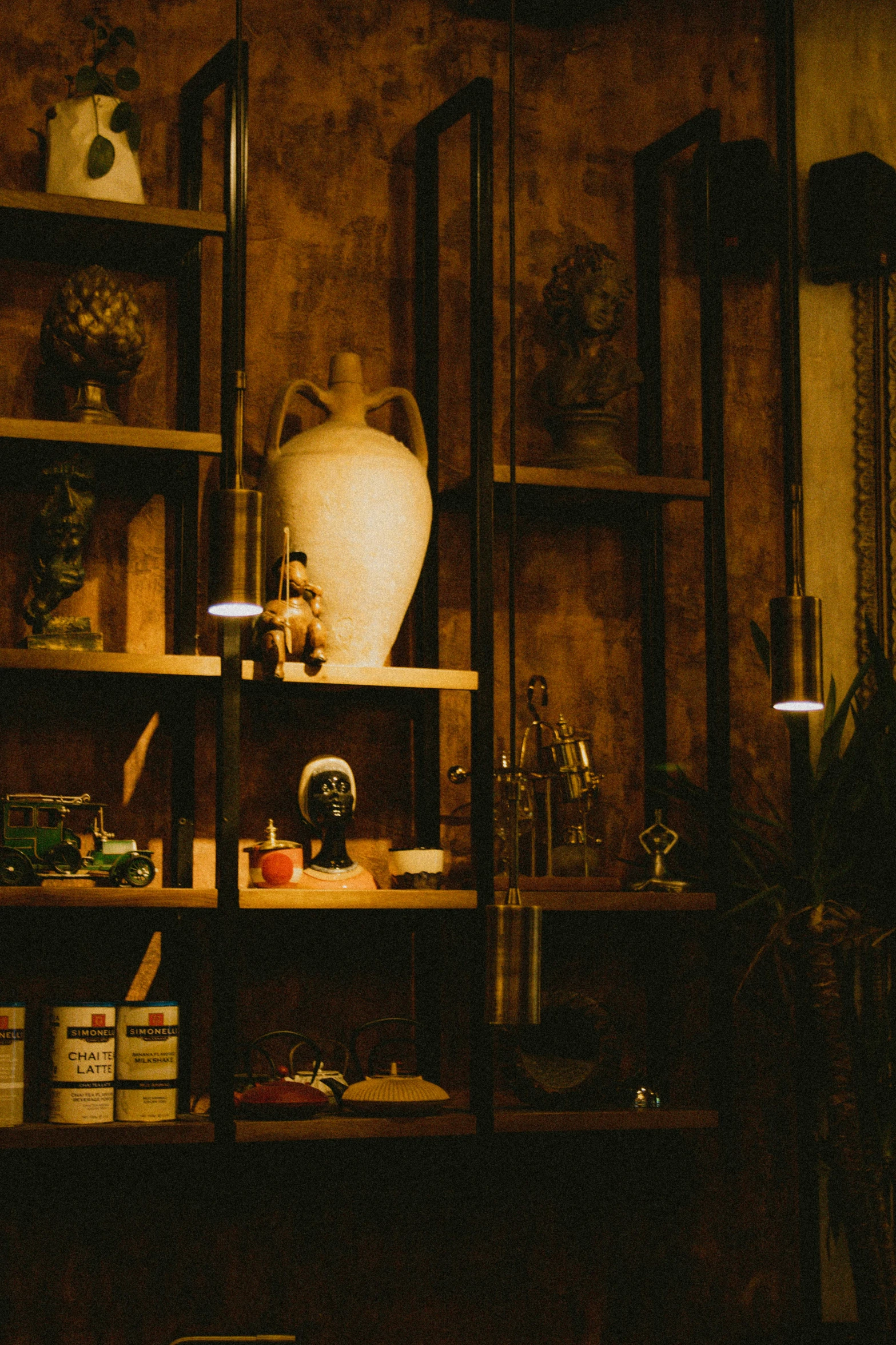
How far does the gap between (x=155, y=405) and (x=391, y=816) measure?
0.93 m

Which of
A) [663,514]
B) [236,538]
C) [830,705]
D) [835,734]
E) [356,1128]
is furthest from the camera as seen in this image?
[663,514]

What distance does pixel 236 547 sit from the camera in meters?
2.15

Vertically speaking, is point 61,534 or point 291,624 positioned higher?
point 61,534

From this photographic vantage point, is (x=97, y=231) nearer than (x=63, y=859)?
No

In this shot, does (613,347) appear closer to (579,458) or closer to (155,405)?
(579,458)

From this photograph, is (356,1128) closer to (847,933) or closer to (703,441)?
(847,933)

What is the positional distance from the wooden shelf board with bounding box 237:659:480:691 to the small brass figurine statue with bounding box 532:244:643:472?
0.54 m

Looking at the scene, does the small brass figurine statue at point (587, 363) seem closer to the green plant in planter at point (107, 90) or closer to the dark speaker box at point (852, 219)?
the dark speaker box at point (852, 219)

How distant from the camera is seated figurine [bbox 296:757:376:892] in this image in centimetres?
280

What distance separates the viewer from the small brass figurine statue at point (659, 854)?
9.78 feet

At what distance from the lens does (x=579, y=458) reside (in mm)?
3123

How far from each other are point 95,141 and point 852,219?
63.7 inches

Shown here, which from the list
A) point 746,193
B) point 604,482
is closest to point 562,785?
point 604,482

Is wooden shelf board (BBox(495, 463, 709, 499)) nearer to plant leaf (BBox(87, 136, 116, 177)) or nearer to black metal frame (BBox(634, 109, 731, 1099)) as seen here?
black metal frame (BBox(634, 109, 731, 1099))
